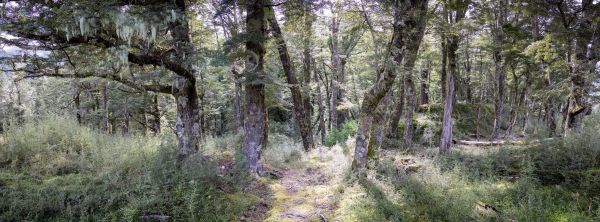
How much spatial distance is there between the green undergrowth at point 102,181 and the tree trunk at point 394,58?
8.60 feet

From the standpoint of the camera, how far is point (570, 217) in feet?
12.5

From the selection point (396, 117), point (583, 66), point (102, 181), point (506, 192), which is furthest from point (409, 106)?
point (102, 181)

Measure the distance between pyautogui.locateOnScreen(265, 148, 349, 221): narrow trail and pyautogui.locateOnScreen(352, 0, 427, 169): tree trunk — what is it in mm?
787

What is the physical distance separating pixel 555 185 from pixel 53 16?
8.91 metres

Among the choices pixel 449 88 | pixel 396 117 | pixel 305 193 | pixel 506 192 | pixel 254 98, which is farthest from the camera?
pixel 396 117

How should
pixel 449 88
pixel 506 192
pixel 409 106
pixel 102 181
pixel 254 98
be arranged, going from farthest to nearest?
pixel 409 106 < pixel 449 88 < pixel 254 98 < pixel 102 181 < pixel 506 192

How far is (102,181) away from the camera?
537 cm

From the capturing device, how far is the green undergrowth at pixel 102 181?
15.1 feet

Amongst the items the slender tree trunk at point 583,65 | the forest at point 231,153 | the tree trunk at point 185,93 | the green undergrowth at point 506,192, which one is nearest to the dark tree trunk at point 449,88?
the forest at point 231,153

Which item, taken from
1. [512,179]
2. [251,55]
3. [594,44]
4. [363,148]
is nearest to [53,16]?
[251,55]

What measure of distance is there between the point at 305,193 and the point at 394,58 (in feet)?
11.7

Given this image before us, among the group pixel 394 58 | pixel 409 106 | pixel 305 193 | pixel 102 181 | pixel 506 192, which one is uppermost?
pixel 394 58

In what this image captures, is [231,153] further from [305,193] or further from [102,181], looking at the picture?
[102,181]

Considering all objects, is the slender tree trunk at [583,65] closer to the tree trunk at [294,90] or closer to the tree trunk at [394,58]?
the tree trunk at [394,58]
